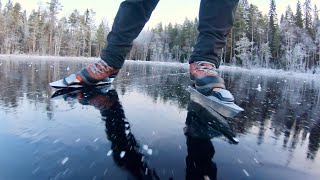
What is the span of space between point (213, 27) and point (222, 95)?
1.84ft

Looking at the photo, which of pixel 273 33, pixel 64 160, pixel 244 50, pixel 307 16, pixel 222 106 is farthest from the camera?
pixel 307 16

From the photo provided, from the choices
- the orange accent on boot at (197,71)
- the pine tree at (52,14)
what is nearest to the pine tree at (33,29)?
the pine tree at (52,14)

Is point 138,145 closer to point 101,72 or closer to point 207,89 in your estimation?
point 207,89

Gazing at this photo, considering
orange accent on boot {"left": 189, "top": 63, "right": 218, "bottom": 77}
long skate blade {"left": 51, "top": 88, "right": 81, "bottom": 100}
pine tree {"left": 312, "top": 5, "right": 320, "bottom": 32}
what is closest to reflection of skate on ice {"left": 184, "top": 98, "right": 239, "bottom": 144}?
orange accent on boot {"left": 189, "top": 63, "right": 218, "bottom": 77}

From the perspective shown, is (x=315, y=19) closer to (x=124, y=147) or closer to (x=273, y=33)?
(x=273, y=33)

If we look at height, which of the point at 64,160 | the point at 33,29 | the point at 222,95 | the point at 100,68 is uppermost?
the point at 33,29

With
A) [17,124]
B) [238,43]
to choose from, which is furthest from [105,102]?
[238,43]

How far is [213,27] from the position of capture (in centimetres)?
202

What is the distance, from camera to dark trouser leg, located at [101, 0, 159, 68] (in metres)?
2.37

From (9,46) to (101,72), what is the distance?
2265 inches

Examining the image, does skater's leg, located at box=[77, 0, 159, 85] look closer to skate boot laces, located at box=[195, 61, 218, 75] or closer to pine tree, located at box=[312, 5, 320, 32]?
skate boot laces, located at box=[195, 61, 218, 75]

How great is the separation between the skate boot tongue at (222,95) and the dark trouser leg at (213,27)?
316mm

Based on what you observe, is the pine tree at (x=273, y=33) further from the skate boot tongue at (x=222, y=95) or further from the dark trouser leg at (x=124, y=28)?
the skate boot tongue at (x=222, y=95)

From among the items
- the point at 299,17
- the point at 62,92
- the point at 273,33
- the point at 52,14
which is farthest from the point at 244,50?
the point at 62,92
